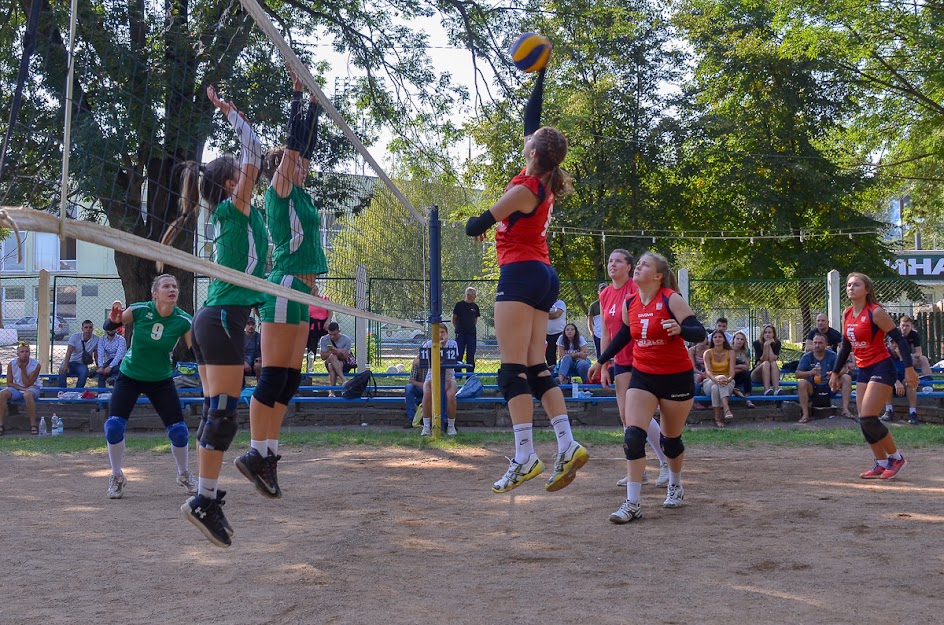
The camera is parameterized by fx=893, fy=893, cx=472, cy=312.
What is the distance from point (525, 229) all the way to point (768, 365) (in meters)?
9.44

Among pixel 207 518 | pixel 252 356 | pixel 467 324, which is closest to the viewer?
pixel 207 518

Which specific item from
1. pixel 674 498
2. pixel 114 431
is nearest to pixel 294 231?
pixel 114 431

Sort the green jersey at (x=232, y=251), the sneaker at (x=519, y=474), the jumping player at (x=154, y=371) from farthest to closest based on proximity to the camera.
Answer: the jumping player at (x=154, y=371) → the sneaker at (x=519, y=474) → the green jersey at (x=232, y=251)

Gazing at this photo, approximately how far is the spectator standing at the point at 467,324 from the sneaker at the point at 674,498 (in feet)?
30.7

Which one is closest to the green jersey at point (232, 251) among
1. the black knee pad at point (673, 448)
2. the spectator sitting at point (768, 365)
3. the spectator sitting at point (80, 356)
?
the black knee pad at point (673, 448)

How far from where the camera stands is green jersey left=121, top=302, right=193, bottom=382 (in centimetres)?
738

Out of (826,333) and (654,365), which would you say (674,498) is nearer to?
(654,365)

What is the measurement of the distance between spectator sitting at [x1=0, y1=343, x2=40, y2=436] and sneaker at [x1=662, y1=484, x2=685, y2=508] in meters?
9.41

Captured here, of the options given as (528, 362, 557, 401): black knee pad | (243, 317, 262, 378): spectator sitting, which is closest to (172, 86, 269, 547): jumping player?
(528, 362, 557, 401): black knee pad

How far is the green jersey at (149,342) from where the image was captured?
24.2ft

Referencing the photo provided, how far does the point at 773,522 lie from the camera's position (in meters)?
5.79

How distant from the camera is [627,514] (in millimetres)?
5934

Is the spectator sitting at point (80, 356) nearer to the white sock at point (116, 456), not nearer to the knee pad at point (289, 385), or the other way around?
the white sock at point (116, 456)

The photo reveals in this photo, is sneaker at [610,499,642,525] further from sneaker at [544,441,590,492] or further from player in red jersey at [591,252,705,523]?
sneaker at [544,441,590,492]
